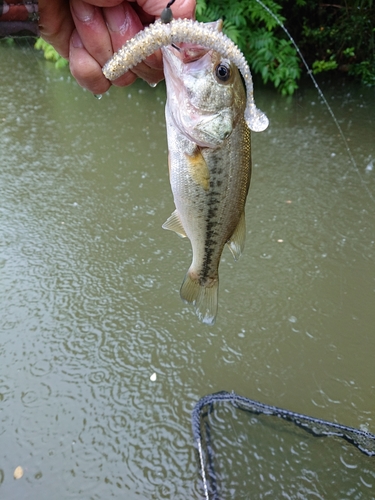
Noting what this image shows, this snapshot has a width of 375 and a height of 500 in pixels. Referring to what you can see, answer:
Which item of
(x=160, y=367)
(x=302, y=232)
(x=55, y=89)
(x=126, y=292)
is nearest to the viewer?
(x=160, y=367)

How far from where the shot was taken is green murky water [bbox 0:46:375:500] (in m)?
1.92

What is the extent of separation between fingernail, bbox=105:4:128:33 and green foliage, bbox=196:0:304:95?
552cm

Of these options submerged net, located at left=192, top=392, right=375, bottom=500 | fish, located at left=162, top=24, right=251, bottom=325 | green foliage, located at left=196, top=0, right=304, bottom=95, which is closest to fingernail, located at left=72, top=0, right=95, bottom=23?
fish, located at left=162, top=24, right=251, bottom=325

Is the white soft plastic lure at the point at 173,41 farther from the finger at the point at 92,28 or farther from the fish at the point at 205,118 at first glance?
the finger at the point at 92,28

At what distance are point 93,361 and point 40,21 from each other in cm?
168

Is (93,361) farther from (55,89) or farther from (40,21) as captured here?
(55,89)

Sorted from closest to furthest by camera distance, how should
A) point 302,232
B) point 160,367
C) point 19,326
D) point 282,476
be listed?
point 282,476
point 160,367
point 19,326
point 302,232

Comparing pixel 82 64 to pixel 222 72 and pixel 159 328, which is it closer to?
pixel 222 72

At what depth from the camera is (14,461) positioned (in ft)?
6.28

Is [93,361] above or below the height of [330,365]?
above

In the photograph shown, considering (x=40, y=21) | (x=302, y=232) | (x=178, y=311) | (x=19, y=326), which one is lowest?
(x=302, y=232)

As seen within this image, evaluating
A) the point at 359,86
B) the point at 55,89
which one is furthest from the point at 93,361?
the point at 359,86

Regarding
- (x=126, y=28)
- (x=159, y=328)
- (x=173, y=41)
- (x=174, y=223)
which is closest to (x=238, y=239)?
(x=174, y=223)

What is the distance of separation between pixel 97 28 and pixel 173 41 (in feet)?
1.75
